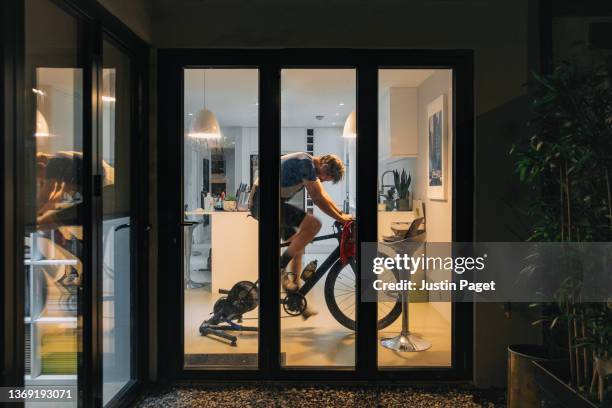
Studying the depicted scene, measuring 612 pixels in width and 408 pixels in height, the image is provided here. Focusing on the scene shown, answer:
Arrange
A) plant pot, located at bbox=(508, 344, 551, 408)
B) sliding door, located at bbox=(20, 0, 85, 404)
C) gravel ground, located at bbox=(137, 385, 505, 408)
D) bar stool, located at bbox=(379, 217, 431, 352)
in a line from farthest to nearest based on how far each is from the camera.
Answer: bar stool, located at bbox=(379, 217, 431, 352) → gravel ground, located at bbox=(137, 385, 505, 408) → plant pot, located at bbox=(508, 344, 551, 408) → sliding door, located at bbox=(20, 0, 85, 404)

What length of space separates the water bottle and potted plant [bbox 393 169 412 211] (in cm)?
67

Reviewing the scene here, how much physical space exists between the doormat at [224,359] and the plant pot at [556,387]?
149 centimetres

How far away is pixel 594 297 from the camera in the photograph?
1.97 metres

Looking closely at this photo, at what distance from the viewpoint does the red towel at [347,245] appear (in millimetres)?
2861

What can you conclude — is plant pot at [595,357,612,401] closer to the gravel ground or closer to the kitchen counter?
the gravel ground

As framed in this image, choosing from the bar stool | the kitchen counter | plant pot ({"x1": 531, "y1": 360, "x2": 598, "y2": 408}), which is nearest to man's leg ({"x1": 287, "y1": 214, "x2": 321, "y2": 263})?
the kitchen counter

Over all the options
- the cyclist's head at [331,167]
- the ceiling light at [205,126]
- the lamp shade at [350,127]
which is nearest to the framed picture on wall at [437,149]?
the lamp shade at [350,127]

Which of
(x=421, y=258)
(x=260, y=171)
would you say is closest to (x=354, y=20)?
(x=260, y=171)

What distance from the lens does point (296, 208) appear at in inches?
113

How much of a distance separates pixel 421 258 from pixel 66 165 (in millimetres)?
2156

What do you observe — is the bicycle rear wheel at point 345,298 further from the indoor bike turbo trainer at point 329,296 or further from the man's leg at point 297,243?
the man's leg at point 297,243

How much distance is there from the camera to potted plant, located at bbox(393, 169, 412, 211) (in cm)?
288

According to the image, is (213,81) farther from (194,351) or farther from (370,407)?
(370,407)

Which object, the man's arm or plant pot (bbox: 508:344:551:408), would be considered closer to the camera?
plant pot (bbox: 508:344:551:408)
